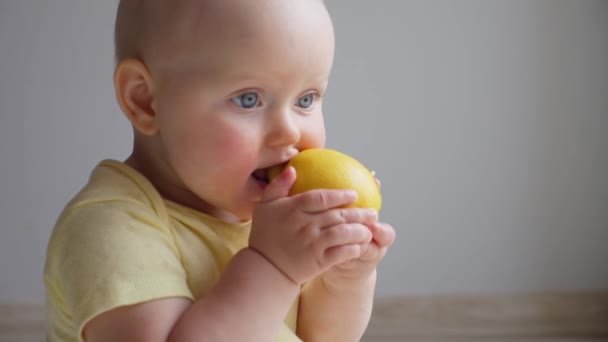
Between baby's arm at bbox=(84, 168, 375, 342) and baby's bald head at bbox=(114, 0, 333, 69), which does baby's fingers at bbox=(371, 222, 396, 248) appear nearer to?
baby's arm at bbox=(84, 168, 375, 342)

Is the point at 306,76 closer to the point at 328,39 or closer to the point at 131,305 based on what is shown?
the point at 328,39

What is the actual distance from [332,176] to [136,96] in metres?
0.24

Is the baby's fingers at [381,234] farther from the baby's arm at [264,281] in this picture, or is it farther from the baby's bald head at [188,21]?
the baby's bald head at [188,21]

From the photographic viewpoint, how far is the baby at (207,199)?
75 cm

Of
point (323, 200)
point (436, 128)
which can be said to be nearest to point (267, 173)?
point (323, 200)

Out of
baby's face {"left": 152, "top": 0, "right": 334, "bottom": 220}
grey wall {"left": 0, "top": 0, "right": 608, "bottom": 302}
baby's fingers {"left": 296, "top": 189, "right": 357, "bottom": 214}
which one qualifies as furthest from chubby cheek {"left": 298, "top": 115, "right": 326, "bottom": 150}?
grey wall {"left": 0, "top": 0, "right": 608, "bottom": 302}

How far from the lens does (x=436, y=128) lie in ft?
6.66

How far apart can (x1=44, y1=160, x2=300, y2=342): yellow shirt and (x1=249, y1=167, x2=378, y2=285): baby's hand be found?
0.10 meters

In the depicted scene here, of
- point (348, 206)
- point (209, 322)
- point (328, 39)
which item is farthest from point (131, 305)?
point (328, 39)

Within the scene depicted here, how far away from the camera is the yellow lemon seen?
31.0 inches

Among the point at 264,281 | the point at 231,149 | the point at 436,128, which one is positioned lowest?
the point at 436,128

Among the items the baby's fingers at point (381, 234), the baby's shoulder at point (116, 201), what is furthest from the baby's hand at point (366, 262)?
the baby's shoulder at point (116, 201)

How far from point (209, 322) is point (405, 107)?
53.3 inches

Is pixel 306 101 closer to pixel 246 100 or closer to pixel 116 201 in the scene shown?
pixel 246 100
